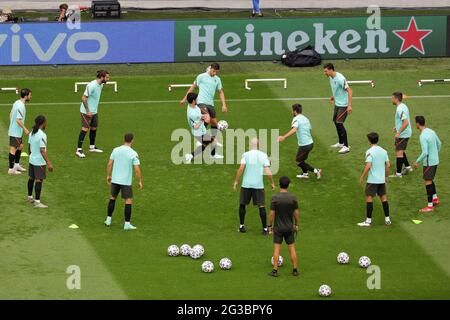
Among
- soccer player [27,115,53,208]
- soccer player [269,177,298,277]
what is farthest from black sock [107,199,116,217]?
soccer player [269,177,298,277]

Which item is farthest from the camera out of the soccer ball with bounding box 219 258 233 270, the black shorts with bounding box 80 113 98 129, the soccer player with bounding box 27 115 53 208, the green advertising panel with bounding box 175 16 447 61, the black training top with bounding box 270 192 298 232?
the green advertising panel with bounding box 175 16 447 61

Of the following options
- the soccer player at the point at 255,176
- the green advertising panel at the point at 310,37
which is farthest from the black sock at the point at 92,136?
the green advertising panel at the point at 310,37

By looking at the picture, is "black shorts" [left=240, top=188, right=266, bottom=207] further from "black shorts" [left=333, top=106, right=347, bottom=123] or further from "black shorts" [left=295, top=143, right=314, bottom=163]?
"black shorts" [left=333, top=106, right=347, bottom=123]

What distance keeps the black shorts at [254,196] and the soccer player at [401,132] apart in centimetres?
583

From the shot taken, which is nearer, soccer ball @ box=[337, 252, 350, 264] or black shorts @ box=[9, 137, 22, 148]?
soccer ball @ box=[337, 252, 350, 264]

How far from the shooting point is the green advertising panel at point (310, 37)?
4453 centimetres

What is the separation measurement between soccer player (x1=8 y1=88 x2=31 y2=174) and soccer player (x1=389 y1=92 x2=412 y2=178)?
10066 millimetres

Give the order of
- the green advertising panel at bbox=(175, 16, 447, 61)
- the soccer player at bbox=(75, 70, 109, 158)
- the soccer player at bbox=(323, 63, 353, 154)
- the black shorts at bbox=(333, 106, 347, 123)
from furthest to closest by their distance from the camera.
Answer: the green advertising panel at bbox=(175, 16, 447, 61) < the black shorts at bbox=(333, 106, 347, 123) < the soccer player at bbox=(323, 63, 353, 154) < the soccer player at bbox=(75, 70, 109, 158)

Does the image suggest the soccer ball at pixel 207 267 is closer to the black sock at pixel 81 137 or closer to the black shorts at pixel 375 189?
the black shorts at pixel 375 189

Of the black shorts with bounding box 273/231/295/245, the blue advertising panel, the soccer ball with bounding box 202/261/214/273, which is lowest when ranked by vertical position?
the soccer ball with bounding box 202/261/214/273

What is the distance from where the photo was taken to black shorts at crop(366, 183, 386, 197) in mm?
28062

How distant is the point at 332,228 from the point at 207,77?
25.4 ft

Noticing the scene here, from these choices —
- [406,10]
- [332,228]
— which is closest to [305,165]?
[332,228]

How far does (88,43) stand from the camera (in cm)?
4397
